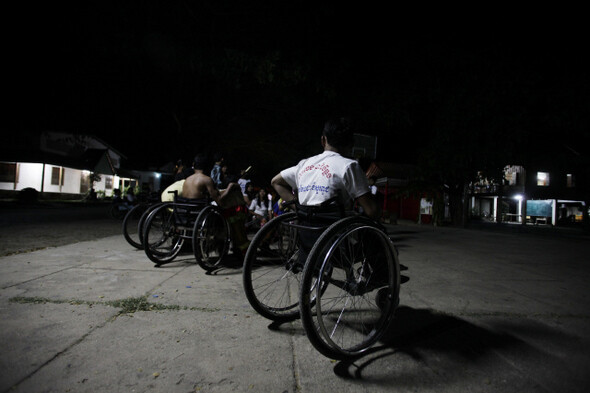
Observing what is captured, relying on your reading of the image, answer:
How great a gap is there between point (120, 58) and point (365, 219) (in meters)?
8.25

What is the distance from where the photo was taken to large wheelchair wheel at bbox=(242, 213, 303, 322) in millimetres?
2229

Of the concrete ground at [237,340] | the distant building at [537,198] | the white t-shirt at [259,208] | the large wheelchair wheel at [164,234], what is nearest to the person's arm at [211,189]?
the large wheelchair wheel at [164,234]

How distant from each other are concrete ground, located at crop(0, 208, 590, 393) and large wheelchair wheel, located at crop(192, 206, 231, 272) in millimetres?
335

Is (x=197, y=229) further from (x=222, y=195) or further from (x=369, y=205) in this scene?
(x=369, y=205)

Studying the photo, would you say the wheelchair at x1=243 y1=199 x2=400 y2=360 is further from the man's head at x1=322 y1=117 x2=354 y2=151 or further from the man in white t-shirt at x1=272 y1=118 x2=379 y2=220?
the man's head at x1=322 y1=117 x2=354 y2=151

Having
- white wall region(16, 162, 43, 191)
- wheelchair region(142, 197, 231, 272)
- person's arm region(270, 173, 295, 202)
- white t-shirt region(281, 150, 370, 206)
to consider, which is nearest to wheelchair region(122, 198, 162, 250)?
wheelchair region(142, 197, 231, 272)

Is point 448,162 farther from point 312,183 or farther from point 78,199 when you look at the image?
point 78,199

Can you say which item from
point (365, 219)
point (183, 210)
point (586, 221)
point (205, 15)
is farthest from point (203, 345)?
point (586, 221)

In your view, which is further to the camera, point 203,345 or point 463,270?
point 463,270

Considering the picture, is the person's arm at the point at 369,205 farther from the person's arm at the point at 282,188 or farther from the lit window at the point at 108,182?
the lit window at the point at 108,182

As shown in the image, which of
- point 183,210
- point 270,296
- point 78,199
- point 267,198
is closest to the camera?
point 270,296

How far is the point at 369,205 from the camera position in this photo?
2.26m

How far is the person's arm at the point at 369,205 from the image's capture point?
2.23m

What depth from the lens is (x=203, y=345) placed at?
196 centimetres
